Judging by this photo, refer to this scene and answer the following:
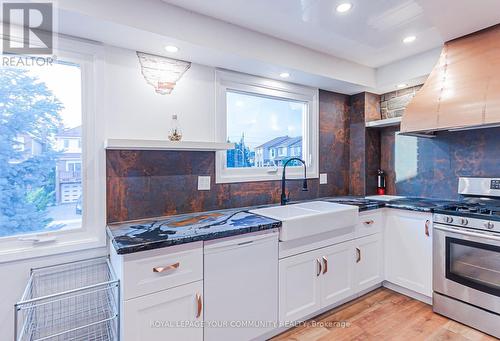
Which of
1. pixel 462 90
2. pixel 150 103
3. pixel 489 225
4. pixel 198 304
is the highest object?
pixel 462 90

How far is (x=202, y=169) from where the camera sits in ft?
7.43

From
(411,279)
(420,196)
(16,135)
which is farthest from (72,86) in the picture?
(420,196)

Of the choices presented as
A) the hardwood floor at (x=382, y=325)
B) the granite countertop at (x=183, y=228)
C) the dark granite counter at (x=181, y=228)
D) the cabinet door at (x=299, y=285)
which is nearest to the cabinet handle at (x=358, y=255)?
the hardwood floor at (x=382, y=325)

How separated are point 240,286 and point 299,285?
54 cm

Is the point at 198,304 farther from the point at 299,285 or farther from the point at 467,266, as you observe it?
the point at 467,266

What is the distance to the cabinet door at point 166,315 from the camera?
1373 mm

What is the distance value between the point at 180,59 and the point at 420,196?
9.27 feet

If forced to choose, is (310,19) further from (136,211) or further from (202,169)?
(136,211)

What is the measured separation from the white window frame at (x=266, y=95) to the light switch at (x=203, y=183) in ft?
0.30

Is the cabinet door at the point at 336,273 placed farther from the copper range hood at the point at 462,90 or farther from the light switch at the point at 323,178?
the copper range hood at the point at 462,90

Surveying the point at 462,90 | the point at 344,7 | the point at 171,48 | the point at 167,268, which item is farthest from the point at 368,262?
the point at 171,48

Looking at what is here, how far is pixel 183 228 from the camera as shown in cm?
168

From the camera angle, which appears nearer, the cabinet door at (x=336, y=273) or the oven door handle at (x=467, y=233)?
the oven door handle at (x=467, y=233)

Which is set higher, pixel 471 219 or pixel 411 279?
pixel 471 219
